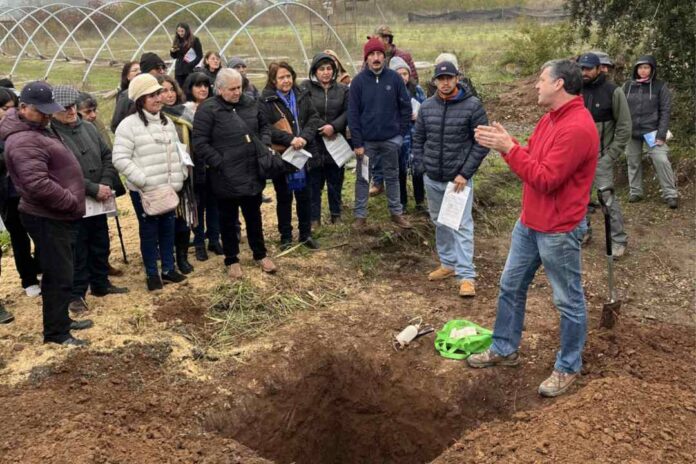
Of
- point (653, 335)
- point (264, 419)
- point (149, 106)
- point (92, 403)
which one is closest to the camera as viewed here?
point (92, 403)

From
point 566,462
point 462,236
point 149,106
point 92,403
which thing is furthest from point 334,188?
point 566,462

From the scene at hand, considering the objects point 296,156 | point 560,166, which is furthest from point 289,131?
point 560,166

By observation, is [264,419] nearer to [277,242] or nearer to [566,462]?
[566,462]

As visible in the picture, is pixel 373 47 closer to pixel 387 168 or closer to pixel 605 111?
pixel 387 168

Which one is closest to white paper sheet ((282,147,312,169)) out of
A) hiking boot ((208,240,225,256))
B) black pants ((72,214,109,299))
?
hiking boot ((208,240,225,256))

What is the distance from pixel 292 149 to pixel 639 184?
4.66 metres

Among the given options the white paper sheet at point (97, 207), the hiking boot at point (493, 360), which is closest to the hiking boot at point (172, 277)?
the white paper sheet at point (97, 207)

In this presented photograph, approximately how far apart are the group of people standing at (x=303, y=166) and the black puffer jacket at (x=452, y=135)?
13mm

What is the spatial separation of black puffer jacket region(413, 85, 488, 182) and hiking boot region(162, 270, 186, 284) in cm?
253

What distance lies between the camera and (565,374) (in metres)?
4.20

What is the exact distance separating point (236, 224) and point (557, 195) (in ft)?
10.7

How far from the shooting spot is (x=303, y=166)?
6344mm

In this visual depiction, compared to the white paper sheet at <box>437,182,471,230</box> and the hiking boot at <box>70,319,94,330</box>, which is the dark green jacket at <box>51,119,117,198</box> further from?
the white paper sheet at <box>437,182,471,230</box>

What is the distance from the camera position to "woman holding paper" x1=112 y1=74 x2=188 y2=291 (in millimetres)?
5293
